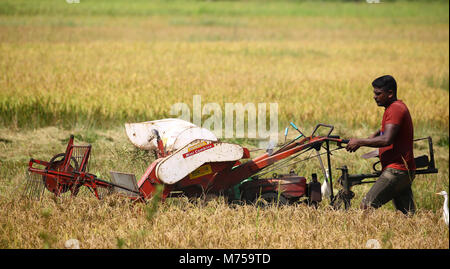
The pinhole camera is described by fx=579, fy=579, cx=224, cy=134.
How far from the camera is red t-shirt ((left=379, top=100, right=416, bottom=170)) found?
5562 millimetres

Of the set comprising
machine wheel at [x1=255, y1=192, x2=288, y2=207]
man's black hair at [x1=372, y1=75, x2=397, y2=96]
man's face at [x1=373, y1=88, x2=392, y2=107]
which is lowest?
machine wheel at [x1=255, y1=192, x2=288, y2=207]

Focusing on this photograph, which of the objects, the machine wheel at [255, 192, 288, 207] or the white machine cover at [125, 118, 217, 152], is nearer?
the machine wheel at [255, 192, 288, 207]

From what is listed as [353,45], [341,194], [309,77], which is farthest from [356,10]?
[341,194]

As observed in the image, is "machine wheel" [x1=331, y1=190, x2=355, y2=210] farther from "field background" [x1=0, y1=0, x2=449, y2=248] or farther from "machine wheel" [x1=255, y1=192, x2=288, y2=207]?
"machine wheel" [x1=255, y1=192, x2=288, y2=207]

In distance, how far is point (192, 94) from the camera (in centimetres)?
1304

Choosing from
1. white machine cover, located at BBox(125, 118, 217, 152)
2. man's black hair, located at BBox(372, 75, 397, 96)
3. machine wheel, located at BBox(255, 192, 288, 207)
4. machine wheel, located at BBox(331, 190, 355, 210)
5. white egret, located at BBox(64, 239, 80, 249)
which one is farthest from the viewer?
white machine cover, located at BBox(125, 118, 217, 152)

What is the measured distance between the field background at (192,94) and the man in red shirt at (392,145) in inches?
11.4

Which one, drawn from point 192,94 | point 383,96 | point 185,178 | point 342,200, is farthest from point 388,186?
point 192,94

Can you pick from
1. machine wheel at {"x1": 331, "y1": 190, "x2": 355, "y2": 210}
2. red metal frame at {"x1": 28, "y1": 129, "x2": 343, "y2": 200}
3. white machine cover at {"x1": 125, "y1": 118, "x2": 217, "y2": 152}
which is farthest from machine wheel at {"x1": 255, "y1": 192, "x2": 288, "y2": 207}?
white machine cover at {"x1": 125, "y1": 118, "x2": 217, "y2": 152}

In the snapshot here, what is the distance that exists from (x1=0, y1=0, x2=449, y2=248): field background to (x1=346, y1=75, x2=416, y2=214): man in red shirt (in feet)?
0.95

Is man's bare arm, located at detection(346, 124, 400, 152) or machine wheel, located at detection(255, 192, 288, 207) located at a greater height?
man's bare arm, located at detection(346, 124, 400, 152)

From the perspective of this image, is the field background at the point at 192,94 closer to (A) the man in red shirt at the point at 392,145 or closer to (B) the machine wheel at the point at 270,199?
(B) the machine wheel at the point at 270,199

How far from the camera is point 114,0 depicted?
41.9 m

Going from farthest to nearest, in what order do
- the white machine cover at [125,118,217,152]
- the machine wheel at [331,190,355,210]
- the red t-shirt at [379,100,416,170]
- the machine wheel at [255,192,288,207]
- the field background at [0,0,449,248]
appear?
the white machine cover at [125,118,217,152], the machine wheel at [255,192,288,207], the machine wheel at [331,190,355,210], the red t-shirt at [379,100,416,170], the field background at [0,0,449,248]
